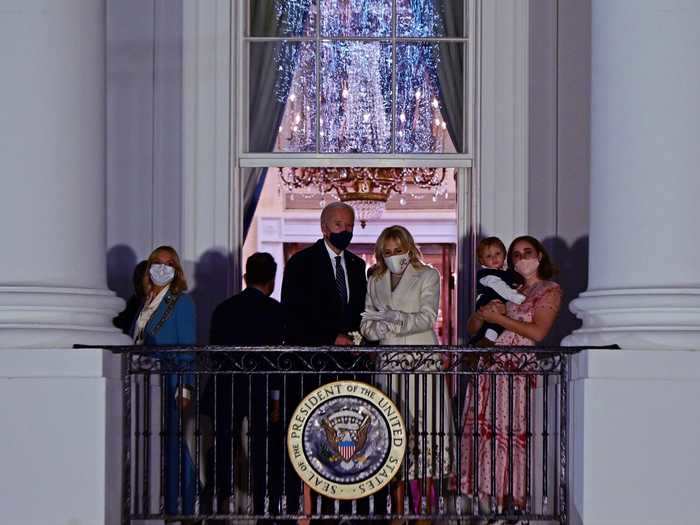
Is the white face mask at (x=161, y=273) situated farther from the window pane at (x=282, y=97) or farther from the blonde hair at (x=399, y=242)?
the window pane at (x=282, y=97)

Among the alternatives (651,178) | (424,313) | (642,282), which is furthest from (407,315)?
(651,178)

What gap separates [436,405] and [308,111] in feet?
9.74

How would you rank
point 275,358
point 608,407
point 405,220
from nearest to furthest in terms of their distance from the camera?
point 608,407 < point 275,358 < point 405,220

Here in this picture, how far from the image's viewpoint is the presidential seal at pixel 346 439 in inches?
307

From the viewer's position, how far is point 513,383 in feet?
26.7

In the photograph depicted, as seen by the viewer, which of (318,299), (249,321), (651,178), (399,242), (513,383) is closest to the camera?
(651,178)

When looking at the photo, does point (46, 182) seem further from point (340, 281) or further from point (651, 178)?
point (651, 178)

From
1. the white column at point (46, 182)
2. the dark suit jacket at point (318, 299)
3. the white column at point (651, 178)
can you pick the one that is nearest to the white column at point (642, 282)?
the white column at point (651, 178)

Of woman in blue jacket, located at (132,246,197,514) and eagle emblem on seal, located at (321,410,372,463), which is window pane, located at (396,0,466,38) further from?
eagle emblem on seal, located at (321,410,372,463)

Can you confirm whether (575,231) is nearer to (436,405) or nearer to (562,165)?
(562,165)

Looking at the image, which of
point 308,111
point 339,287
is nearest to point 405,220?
point 308,111

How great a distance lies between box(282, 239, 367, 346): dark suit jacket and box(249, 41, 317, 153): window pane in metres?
1.62

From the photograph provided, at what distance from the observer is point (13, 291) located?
762 centimetres

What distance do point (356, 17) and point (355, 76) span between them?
43cm
